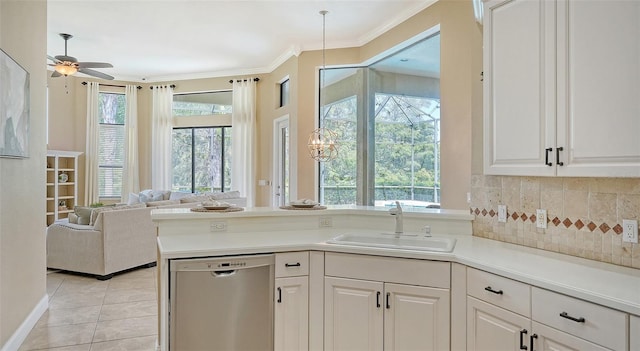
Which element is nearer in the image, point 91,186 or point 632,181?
point 632,181

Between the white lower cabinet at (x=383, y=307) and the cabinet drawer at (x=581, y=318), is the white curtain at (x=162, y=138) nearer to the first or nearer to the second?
the white lower cabinet at (x=383, y=307)

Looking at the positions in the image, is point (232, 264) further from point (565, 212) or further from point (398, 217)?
point (565, 212)

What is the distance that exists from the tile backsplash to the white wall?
317 cm

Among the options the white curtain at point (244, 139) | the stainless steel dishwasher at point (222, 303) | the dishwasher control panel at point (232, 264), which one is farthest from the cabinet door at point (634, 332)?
the white curtain at point (244, 139)

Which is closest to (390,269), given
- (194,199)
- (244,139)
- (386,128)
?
(386,128)

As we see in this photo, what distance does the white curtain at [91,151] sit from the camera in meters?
7.53

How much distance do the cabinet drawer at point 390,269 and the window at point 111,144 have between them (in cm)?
714

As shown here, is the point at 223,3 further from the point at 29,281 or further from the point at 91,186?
the point at 91,186

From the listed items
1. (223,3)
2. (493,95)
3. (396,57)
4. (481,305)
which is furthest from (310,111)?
(481,305)

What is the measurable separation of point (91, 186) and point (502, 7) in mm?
7952

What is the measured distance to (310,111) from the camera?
5.95m

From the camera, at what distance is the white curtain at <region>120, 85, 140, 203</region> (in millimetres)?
7785

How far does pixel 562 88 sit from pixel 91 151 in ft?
26.9

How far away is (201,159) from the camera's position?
26.2ft
